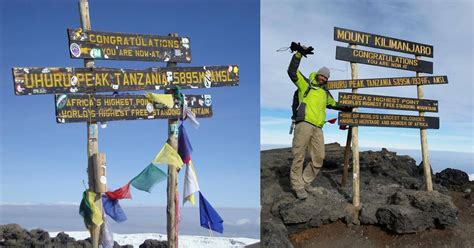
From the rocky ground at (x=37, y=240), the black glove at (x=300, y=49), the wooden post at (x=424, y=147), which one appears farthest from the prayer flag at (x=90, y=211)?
the wooden post at (x=424, y=147)

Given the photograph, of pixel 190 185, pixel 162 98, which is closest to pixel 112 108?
pixel 162 98

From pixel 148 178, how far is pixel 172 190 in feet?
1.47

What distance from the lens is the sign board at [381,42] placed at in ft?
30.7

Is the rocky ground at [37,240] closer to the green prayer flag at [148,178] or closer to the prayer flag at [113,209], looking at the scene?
the prayer flag at [113,209]

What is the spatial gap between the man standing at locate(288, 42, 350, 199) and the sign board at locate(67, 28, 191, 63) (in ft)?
6.79

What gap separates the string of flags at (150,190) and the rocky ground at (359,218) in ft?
4.52

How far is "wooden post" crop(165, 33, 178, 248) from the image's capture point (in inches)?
299

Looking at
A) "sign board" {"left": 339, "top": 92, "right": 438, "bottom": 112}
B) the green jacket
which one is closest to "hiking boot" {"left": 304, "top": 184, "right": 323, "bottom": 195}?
the green jacket

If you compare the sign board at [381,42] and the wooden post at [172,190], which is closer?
the wooden post at [172,190]

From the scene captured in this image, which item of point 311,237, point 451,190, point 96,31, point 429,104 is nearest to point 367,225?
point 311,237

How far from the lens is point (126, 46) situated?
23.7 feet

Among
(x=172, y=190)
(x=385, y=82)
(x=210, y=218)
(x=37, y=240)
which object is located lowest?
(x=37, y=240)

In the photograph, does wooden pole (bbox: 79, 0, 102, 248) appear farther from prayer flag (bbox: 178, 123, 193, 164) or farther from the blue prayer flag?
the blue prayer flag

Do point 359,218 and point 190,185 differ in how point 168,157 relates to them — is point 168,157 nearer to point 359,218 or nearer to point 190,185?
point 190,185
